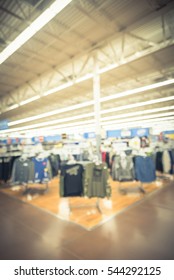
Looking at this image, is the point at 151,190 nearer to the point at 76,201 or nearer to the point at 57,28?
the point at 76,201

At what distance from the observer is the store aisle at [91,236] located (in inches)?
85.7

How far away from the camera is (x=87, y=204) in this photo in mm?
4031

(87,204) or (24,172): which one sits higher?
(24,172)

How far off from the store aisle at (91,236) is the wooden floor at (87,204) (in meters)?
0.17

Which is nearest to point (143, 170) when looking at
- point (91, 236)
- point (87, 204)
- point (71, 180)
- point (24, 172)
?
point (87, 204)

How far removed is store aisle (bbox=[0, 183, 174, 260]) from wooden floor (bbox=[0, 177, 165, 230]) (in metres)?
0.17

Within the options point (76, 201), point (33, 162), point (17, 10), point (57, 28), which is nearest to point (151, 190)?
point (76, 201)

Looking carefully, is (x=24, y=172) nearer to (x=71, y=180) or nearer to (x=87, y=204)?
(x=71, y=180)

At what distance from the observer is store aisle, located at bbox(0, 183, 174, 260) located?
218 centimetres

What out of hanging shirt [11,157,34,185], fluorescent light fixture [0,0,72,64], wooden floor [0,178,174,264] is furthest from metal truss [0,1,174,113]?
wooden floor [0,178,174,264]

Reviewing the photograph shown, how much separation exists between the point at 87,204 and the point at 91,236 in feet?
4.69

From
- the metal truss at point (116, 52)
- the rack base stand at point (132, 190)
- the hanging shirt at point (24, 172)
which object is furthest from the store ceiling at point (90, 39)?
the rack base stand at point (132, 190)
